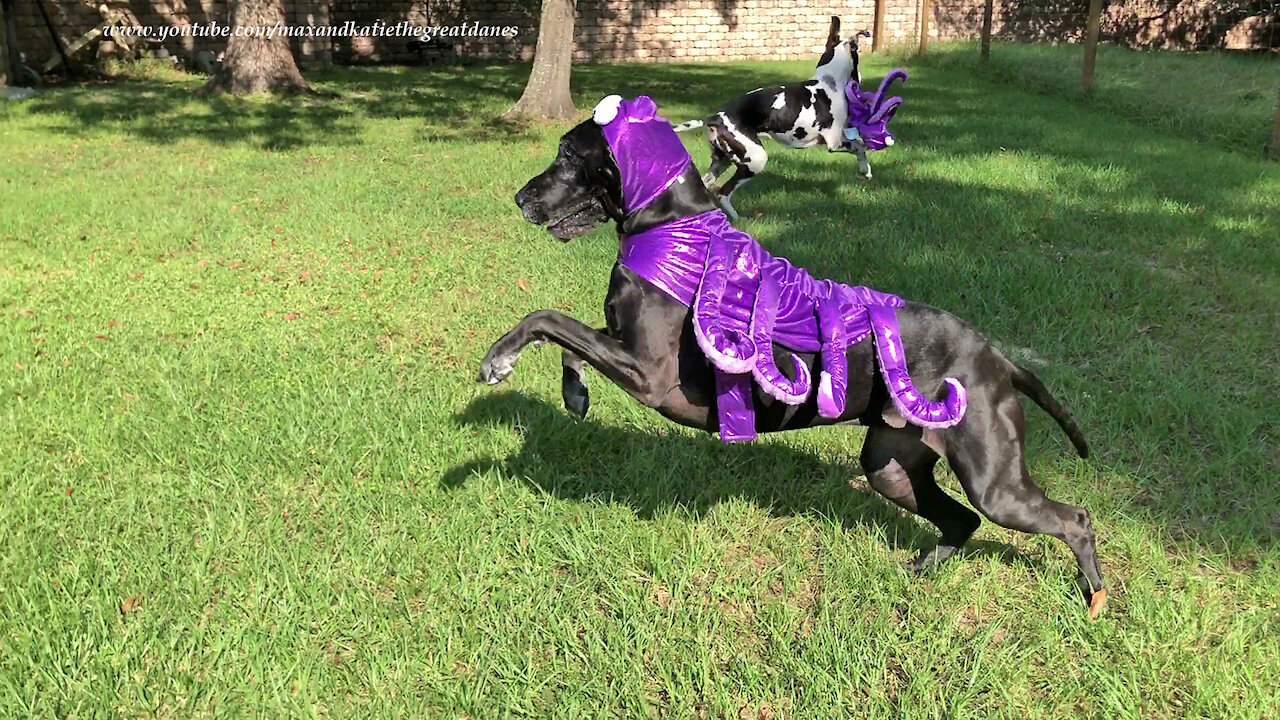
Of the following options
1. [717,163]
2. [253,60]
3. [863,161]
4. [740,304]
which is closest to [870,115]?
[863,161]

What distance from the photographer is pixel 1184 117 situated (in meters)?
12.4

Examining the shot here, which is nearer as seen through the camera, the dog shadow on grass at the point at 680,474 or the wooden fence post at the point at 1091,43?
the dog shadow on grass at the point at 680,474

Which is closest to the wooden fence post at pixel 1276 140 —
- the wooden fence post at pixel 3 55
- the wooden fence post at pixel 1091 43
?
the wooden fence post at pixel 1091 43

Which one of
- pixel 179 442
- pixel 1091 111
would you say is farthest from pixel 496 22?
pixel 179 442

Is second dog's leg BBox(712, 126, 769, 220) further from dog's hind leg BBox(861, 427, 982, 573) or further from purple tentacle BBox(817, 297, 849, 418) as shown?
purple tentacle BBox(817, 297, 849, 418)

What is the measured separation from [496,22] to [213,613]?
24.4 metres

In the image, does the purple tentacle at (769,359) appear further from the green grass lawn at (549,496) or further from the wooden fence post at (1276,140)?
the wooden fence post at (1276,140)

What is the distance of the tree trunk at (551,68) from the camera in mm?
14688

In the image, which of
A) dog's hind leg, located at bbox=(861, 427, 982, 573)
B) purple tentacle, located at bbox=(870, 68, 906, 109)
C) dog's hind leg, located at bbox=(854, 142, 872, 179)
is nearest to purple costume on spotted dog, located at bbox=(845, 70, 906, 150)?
purple tentacle, located at bbox=(870, 68, 906, 109)

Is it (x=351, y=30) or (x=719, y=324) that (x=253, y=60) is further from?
(x=719, y=324)

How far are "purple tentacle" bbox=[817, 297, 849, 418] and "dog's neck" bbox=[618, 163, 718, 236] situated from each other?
1.91 feet

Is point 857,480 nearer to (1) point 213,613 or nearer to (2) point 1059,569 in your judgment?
(2) point 1059,569

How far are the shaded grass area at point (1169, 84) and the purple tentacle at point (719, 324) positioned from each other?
1081cm

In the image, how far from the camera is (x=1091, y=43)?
14242mm
